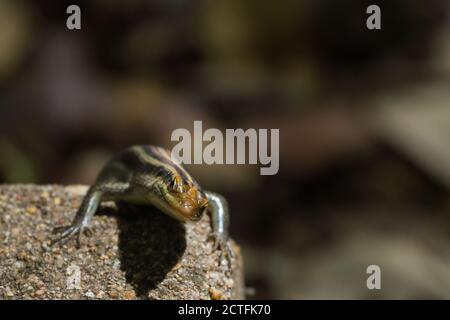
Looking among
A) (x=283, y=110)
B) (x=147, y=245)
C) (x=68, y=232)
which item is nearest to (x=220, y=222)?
(x=147, y=245)

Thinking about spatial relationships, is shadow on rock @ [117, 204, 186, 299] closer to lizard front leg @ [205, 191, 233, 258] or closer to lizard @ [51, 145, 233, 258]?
lizard @ [51, 145, 233, 258]

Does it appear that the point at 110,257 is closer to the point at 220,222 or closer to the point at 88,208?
the point at 88,208

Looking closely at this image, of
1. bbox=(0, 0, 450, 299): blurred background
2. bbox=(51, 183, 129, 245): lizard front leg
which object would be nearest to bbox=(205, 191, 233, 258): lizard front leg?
bbox=(51, 183, 129, 245): lizard front leg

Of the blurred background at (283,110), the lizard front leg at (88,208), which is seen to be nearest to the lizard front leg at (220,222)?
the lizard front leg at (88,208)

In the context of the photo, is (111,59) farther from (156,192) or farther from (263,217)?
(156,192)

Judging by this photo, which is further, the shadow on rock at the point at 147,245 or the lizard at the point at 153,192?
the shadow on rock at the point at 147,245

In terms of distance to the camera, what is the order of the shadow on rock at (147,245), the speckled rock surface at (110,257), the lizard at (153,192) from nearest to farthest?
the lizard at (153,192)
the speckled rock surface at (110,257)
the shadow on rock at (147,245)

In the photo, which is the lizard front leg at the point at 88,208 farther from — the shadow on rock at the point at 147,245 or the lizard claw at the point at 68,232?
the shadow on rock at the point at 147,245

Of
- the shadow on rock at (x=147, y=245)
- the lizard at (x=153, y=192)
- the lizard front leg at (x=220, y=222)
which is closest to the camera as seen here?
the lizard at (x=153, y=192)
